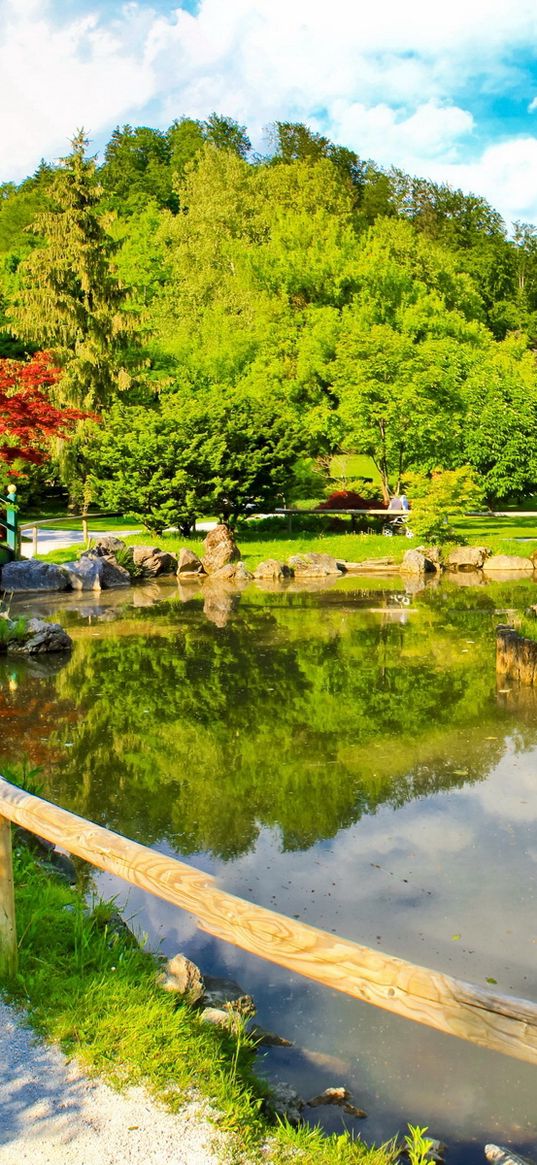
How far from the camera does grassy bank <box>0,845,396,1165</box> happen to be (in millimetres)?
3320

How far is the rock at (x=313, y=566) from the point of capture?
23359mm

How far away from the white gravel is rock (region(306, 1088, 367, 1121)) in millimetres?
732

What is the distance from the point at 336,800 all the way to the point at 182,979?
3306 mm

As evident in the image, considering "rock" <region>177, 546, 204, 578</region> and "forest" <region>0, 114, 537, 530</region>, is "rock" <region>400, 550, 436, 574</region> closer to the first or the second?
"forest" <region>0, 114, 537, 530</region>

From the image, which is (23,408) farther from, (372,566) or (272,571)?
(372,566)

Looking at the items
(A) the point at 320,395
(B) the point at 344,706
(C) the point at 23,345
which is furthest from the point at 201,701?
(C) the point at 23,345

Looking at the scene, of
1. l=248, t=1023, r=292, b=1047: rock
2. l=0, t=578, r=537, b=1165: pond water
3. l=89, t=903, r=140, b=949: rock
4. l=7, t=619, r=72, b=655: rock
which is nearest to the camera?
l=0, t=578, r=537, b=1165: pond water

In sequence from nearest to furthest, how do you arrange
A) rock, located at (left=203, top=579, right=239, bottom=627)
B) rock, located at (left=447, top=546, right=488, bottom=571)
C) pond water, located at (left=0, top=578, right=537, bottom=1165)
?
pond water, located at (left=0, top=578, right=537, bottom=1165)
rock, located at (left=203, top=579, right=239, bottom=627)
rock, located at (left=447, top=546, right=488, bottom=571)

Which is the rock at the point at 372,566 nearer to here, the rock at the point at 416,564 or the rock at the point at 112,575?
the rock at the point at 416,564

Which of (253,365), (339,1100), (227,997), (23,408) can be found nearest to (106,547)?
(23,408)

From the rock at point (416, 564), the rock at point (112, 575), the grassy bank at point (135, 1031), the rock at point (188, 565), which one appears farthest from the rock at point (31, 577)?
the grassy bank at point (135, 1031)

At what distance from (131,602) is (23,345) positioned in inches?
994

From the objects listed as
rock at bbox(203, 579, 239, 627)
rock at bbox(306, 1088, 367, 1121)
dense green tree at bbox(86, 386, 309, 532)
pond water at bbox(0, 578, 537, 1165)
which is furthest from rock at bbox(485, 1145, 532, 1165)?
dense green tree at bbox(86, 386, 309, 532)

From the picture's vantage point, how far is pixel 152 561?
23.6m
